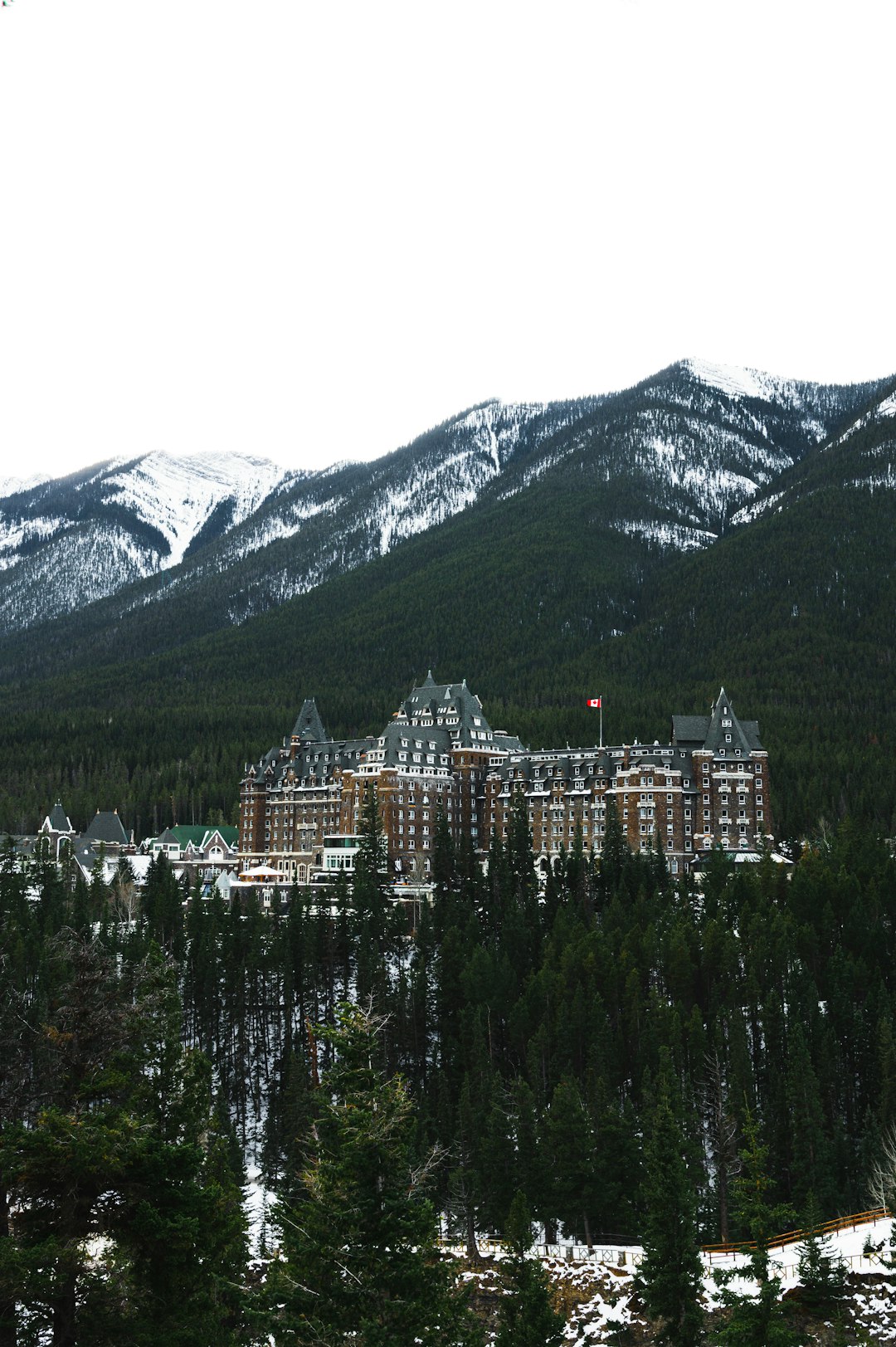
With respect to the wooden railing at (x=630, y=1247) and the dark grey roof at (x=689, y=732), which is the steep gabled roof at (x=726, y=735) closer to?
the dark grey roof at (x=689, y=732)

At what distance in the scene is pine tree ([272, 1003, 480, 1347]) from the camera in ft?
101

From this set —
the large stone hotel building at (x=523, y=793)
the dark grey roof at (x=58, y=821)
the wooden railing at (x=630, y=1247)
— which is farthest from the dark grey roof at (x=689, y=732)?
the dark grey roof at (x=58, y=821)

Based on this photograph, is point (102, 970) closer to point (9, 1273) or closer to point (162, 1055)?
point (162, 1055)

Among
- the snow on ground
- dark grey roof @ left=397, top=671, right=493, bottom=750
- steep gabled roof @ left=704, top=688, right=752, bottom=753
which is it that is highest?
dark grey roof @ left=397, top=671, right=493, bottom=750

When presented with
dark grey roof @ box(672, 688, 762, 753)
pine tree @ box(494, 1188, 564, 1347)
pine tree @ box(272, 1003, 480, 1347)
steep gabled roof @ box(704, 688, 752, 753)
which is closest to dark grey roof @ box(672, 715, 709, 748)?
dark grey roof @ box(672, 688, 762, 753)

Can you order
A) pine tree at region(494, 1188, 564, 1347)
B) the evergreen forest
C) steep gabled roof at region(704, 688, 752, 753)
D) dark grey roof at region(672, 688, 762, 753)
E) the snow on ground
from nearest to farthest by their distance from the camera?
1. the evergreen forest
2. pine tree at region(494, 1188, 564, 1347)
3. the snow on ground
4. steep gabled roof at region(704, 688, 752, 753)
5. dark grey roof at region(672, 688, 762, 753)

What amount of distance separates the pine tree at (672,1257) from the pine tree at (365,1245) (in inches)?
1154

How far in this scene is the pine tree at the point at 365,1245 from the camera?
30719mm

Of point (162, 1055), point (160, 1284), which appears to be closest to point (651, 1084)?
point (162, 1055)

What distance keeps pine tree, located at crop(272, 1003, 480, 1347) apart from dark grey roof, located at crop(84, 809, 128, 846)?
158475 mm

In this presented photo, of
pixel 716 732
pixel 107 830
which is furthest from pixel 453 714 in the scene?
pixel 107 830

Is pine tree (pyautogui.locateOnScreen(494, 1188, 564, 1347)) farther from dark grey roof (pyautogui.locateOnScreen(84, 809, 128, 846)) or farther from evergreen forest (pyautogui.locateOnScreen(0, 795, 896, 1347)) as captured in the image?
dark grey roof (pyautogui.locateOnScreen(84, 809, 128, 846))

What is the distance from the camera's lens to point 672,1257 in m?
59.2

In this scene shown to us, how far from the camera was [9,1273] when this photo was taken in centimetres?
2677
